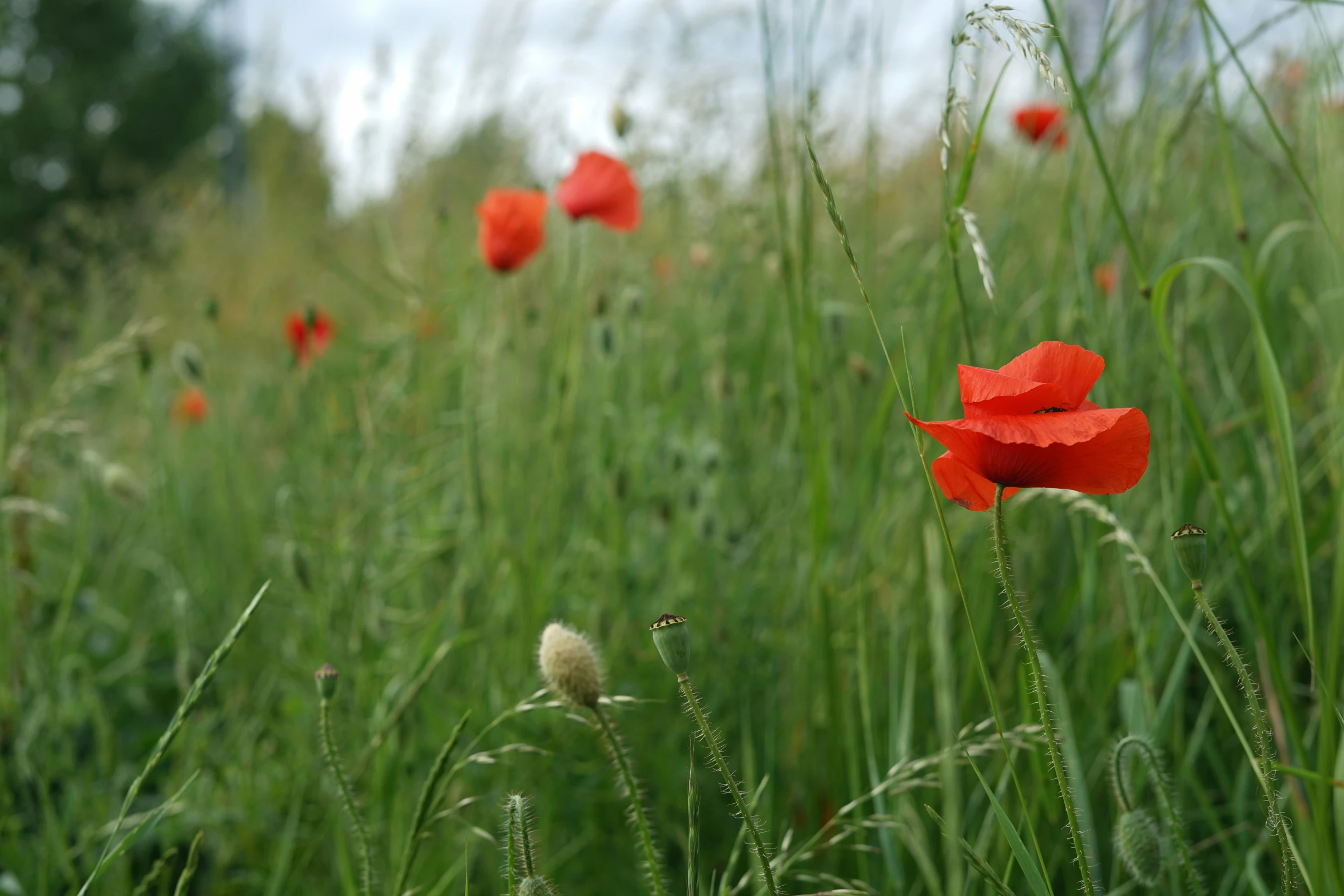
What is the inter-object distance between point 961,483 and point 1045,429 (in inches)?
3.6

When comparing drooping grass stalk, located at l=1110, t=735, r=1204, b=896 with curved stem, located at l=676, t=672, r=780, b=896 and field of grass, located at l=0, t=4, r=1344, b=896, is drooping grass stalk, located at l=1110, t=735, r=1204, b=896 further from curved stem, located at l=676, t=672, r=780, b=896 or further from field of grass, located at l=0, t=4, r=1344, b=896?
curved stem, located at l=676, t=672, r=780, b=896

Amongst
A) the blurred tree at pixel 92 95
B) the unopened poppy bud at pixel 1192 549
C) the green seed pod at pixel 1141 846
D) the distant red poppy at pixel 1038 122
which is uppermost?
the blurred tree at pixel 92 95

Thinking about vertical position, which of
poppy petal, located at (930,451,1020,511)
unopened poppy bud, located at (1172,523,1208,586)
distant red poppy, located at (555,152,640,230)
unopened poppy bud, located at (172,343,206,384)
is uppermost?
distant red poppy, located at (555,152,640,230)

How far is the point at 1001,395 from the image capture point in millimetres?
519

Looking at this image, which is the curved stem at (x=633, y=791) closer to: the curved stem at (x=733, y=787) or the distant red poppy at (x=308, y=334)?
the curved stem at (x=733, y=787)

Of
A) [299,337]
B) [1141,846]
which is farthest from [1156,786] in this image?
[299,337]

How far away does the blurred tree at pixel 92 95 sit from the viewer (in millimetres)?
13898

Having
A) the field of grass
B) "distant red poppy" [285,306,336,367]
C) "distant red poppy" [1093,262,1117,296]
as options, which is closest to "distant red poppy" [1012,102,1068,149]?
the field of grass

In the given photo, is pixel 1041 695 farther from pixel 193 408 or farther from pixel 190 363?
pixel 193 408

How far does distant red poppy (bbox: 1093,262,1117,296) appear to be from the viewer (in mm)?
1381

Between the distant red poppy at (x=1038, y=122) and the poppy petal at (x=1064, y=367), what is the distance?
1.28 metres

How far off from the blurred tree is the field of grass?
43.1 feet

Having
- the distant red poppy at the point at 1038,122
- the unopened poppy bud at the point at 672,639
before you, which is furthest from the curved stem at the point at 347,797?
the distant red poppy at the point at 1038,122

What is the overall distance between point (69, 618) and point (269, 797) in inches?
21.4
